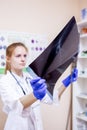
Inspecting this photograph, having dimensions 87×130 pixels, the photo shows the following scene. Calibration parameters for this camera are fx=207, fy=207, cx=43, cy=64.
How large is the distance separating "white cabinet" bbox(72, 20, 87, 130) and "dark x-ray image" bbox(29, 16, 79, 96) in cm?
91

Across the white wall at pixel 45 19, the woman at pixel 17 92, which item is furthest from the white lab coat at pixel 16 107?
the white wall at pixel 45 19

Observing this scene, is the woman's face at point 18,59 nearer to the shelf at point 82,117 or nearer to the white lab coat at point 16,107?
the white lab coat at point 16,107

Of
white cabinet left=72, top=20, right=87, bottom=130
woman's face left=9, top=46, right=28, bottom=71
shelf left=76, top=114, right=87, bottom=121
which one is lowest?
shelf left=76, top=114, right=87, bottom=121

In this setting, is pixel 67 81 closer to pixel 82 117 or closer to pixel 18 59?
pixel 18 59

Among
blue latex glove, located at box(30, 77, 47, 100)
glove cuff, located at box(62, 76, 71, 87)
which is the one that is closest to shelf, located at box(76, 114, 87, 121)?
glove cuff, located at box(62, 76, 71, 87)

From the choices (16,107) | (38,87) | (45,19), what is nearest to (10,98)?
(16,107)

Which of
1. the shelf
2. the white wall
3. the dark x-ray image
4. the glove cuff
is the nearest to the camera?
the dark x-ray image

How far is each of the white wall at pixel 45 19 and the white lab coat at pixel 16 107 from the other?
1.86 feet

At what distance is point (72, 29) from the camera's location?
1.46 metres

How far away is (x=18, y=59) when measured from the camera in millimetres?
1462

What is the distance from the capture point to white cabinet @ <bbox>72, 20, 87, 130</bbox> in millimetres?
2393

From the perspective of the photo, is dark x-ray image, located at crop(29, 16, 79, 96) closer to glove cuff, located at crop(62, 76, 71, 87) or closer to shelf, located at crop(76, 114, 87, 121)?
glove cuff, located at crop(62, 76, 71, 87)

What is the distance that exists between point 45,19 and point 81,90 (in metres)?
0.95

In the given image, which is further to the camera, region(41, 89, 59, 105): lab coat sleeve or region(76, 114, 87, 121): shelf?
region(76, 114, 87, 121): shelf
